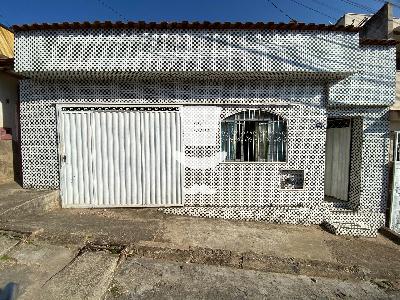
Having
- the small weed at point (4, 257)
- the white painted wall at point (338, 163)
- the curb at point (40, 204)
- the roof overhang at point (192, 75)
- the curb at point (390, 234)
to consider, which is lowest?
the curb at point (390, 234)

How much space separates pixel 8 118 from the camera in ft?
23.4

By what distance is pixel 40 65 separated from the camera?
561 centimetres

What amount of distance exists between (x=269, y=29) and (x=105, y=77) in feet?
12.6

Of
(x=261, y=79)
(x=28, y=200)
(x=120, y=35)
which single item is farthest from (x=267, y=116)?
(x=28, y=200)

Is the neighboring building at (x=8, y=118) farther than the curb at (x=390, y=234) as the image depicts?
Yes

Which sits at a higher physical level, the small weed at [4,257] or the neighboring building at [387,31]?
the neighboring building at [387,31]

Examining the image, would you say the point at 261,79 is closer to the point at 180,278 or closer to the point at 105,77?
the point at 105,77

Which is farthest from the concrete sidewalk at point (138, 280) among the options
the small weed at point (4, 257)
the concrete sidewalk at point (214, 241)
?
the concrete sidewalk at point (214, 241)

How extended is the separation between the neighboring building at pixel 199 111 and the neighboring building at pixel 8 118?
93 cm

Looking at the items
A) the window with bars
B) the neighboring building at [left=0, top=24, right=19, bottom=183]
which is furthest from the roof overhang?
the neighboring building at [left=0, top=24, right=19, bottom=183]

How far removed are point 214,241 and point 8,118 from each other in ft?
21.4

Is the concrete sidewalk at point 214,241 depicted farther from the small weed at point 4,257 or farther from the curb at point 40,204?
the small weed at point 4,257

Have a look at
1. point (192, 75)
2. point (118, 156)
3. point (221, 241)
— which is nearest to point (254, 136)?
point (192, 75)

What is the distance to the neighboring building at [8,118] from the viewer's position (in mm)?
6656
